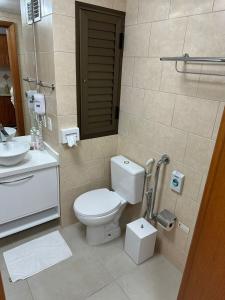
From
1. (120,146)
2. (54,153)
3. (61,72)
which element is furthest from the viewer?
(120,146)

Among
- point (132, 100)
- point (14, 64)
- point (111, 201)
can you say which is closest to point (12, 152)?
point (14, 64)

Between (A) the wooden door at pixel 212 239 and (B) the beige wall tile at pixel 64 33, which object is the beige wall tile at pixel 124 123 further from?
(A) the wooden door at pixel 212 239

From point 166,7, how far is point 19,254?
2.24m

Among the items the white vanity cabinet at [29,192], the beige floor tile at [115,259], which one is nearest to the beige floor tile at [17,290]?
the white vanity cabinet at [29,192]

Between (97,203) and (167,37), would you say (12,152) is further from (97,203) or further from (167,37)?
(167,37)

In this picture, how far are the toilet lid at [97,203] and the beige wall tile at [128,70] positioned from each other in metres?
1.04

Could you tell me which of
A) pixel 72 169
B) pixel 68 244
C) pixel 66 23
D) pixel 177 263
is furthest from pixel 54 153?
pixel 177 263

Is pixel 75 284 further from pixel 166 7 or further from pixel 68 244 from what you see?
pixel 166 7

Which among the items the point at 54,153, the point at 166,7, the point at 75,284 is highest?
the point at 166,7

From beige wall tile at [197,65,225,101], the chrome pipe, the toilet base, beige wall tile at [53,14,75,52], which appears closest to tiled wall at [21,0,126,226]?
beige wall tile at [53,14,75,52]

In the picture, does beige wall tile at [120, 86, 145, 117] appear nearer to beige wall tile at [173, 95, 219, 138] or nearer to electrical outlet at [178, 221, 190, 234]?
beige wall tile at [173, 95, 219, 138]

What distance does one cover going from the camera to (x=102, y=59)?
1832 mm

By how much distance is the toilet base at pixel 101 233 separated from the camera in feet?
6.44

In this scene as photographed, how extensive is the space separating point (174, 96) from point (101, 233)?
1.34m
